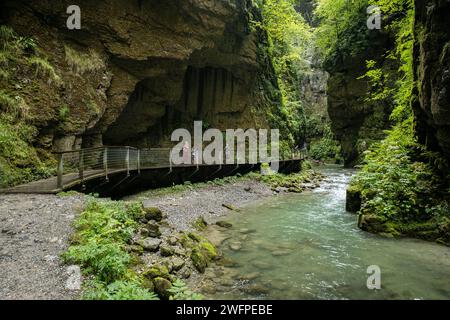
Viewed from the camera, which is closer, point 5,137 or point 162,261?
point 162,261

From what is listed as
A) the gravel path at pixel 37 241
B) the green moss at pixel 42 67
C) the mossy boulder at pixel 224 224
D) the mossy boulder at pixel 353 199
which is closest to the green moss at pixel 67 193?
the gravel path at pixel 37 241

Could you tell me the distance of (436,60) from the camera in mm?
7973

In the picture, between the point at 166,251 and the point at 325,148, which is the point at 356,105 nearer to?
the point at 325,148

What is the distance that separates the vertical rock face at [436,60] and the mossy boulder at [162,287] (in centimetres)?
796

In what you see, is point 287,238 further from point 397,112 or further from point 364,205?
point 397,112

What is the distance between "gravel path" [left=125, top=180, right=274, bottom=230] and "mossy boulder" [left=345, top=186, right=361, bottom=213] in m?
5.01

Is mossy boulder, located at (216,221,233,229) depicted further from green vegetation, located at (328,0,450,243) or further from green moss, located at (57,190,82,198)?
green moss, located at (57,190,82,198)

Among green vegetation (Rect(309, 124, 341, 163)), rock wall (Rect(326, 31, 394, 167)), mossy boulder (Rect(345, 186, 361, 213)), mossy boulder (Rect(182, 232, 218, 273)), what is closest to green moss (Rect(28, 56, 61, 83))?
mossy boulder (Rect(182, 232, 218, 273))

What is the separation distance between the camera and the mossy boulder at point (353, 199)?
515 inches

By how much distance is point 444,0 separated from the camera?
280 inches

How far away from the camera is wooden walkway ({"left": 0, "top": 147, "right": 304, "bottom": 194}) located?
30.0 feet

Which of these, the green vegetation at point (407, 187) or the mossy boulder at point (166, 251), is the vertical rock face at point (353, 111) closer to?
the green vegetation at point (407, 187)
